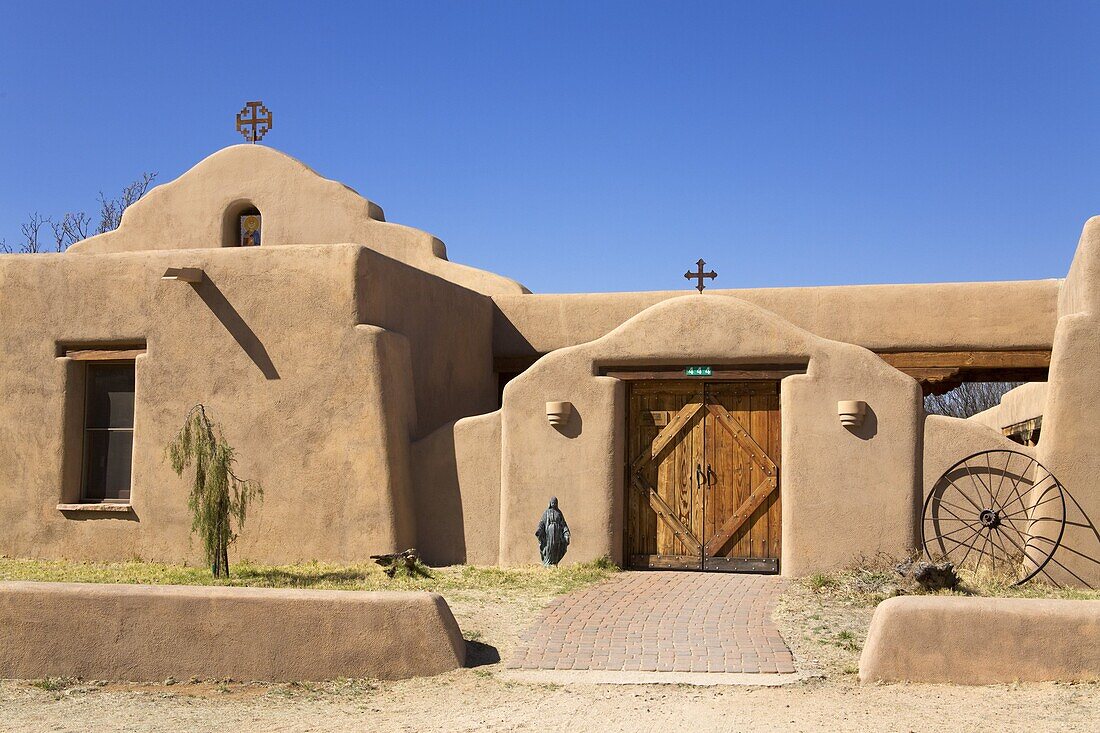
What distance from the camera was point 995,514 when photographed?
11.7m

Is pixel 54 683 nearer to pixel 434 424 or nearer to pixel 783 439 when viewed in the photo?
pixel 434 424

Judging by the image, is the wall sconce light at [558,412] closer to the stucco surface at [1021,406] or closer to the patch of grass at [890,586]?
the patch of grass at [890,586]

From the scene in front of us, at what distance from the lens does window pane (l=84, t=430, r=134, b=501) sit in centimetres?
1391

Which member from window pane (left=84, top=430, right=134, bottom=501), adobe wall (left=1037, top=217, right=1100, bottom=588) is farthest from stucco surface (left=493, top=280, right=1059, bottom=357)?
window pane (left=84, top=430, right=134, bottom=501)

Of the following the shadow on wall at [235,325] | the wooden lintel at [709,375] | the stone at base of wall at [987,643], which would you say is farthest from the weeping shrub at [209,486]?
the stone at base of wall at [987,643]

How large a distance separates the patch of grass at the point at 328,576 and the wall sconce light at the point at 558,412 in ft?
5.37

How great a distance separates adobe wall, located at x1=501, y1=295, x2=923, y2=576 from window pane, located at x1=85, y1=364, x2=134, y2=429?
16.0 feet

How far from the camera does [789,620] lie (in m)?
9.60

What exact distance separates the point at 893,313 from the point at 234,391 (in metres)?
8.80

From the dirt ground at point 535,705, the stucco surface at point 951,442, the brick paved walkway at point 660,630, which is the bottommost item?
the dirt ground at point 535,705

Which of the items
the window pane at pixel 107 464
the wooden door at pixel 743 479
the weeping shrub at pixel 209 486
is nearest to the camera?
the weeping shrub at pixel 209 486

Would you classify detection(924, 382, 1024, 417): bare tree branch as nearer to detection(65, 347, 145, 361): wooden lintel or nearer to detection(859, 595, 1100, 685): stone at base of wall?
detection(65, 347, 145, 361): wooden lintel

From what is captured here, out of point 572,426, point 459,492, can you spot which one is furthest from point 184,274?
point 572,426

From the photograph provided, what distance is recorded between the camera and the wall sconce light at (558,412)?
12.6 meters
